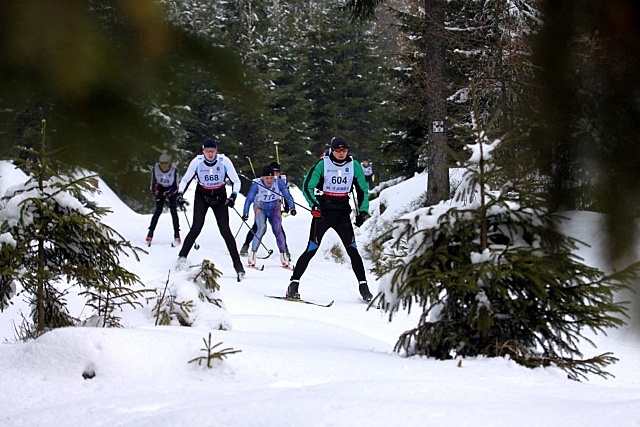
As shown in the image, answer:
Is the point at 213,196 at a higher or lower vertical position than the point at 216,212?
higher

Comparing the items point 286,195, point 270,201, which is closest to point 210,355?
point 286,195

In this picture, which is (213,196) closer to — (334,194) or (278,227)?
(334,194)

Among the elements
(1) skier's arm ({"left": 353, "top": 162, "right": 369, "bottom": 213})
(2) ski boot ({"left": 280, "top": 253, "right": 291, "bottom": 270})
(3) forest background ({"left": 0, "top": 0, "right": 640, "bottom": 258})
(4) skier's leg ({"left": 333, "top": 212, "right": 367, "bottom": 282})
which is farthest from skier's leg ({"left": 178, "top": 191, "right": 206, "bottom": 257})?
(3) forest background ({"left": 0, "top": 0, "right": 640, "bottom": 258})

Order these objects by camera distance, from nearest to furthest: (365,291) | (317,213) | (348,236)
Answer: (348,236) → (317,213) → (365,291)

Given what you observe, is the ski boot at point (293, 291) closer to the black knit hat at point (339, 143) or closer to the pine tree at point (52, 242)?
the black knit hat at point (339, 143)

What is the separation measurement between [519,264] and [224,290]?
603 cm

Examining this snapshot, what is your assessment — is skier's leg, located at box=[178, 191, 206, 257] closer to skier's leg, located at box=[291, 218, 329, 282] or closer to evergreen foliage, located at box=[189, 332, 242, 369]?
skier's leg, located at box=[291, 218, 329, 282]

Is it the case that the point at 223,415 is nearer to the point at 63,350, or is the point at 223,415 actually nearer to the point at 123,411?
the point at 123,411

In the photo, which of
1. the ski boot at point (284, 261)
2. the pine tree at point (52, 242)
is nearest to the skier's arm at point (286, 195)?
the ski boot at point (284, 261)

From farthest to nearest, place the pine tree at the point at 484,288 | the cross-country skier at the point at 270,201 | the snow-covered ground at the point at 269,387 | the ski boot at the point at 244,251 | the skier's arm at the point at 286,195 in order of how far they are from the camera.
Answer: the ski boot at the point at 244,251 → the cross-country skier at the point at 270,201 → the skier's arm at the point at 286,195 → the pine tree at the point at 484,288 → the snow-covered ground at the point at 269,387

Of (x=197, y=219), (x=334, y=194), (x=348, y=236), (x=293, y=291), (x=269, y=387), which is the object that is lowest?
(x=269, y=387)

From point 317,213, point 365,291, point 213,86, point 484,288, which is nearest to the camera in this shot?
point 213,86

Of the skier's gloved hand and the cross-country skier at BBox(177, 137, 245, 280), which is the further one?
the cross-country skier at BBox(177, 137, 245, 280)

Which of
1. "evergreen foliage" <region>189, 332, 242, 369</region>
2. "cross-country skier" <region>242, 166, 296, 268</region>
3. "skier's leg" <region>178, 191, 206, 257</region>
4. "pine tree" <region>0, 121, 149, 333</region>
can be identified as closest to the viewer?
"evergreen foliage" <region>189, 332, 242, 369</region>
